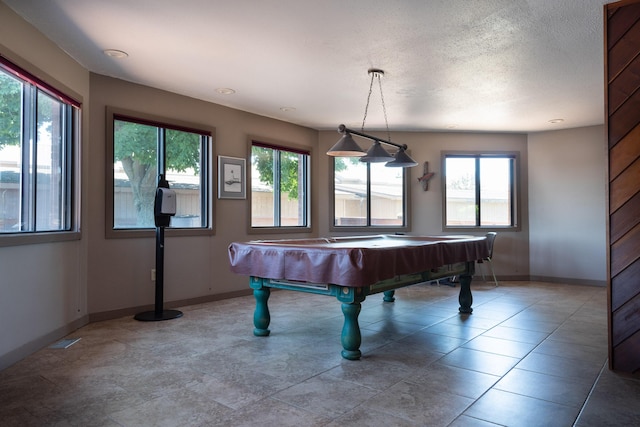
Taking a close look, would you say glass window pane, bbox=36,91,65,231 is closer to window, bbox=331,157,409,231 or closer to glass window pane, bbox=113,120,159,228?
glass window pane, bbox=113,120,159,228

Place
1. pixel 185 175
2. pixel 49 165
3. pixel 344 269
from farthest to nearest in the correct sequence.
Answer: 1. pixel 185 175
2. pixel 49 165
3. pixel 344 269

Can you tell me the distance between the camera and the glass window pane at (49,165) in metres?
3.52

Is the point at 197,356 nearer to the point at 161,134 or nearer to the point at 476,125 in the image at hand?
the point at 161,134

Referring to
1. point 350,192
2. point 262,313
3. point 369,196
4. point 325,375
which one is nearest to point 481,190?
point 369,196

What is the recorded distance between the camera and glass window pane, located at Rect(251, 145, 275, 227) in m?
6.13

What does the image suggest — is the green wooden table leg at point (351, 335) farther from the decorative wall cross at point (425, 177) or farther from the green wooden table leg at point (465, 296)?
the decorative wall cross at point (425, 177)

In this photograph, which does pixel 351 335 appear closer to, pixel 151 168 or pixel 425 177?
pixel 151 168

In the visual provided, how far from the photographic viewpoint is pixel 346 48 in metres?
3.74

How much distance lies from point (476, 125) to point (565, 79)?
2.31 metres

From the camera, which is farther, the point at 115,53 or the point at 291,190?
the point at 291,190

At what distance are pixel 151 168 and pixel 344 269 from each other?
3.03 metres

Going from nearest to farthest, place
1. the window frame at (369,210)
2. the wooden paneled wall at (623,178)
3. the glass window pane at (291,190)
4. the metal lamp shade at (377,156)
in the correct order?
the wooden paneled wall at (623,178) < the metal lamp shade at (377,156) < the glass window pane at (291,190) < the window frame at (369,210)

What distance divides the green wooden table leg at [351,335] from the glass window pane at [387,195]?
4.20 meters

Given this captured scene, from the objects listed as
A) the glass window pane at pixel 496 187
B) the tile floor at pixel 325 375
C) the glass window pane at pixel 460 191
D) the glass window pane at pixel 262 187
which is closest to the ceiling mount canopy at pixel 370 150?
the tile floor at pixel 325 375
